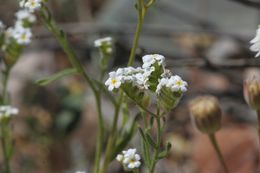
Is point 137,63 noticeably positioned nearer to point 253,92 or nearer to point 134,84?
point 253,92

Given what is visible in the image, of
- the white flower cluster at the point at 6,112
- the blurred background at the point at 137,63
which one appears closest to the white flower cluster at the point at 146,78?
the white flower cluster at the point at 6,112

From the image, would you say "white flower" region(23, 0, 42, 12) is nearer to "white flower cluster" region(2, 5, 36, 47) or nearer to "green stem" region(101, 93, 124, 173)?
"white flower cluster" region(2, 5, 36, 47)

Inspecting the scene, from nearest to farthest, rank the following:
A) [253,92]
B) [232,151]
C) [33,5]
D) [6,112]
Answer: [33,5] → [253,92] → [6,112] → [232,151]

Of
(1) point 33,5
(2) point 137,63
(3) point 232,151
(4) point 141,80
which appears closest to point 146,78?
(4) point 141,80

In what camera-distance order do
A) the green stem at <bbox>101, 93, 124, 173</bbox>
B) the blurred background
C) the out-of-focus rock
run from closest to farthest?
the green stem at <bbox>101, 93, 124, 173</bbox> < the out-of-focus rock < the blurred background

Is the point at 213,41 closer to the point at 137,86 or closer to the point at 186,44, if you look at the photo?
the point at 186,44

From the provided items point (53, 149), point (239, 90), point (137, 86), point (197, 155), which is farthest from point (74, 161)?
point (137, 86)

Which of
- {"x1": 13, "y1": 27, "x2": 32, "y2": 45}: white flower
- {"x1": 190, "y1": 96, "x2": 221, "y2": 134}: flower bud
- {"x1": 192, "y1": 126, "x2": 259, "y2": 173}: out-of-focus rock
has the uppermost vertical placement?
{"x1": 13, "y1": 27, "x2": 32, "y2": 45}: white flower

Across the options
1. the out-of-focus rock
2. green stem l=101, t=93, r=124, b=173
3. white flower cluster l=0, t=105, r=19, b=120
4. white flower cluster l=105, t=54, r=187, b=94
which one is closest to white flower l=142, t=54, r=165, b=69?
white flower cluster l=105, t=54, r=187, b=94
